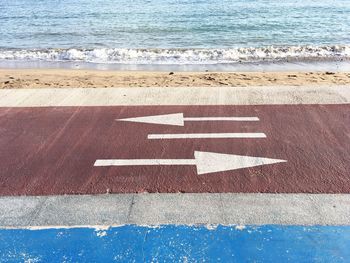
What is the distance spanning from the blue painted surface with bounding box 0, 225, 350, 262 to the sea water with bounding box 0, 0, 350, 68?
12.4 metres

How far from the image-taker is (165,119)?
8000 mm

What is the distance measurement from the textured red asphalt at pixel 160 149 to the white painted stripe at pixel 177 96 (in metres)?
0.37

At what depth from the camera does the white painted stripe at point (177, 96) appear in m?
8.96

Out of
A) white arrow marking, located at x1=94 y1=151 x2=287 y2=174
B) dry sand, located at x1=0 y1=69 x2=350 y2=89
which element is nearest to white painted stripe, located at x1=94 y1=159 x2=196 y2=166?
white arrow marking, located at x1=94 y1=151 x2=287 y2=174

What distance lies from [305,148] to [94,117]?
158 inches

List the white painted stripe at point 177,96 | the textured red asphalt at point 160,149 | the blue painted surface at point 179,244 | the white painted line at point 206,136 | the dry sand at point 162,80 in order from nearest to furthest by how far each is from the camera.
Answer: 1. the blue painted surface at point 179,244
2. the textured red asphalt at point 160,149
3. the white painted line at point 206,136
4. the white painted stripe at point 177,96
5. the dry sand at point 162,80

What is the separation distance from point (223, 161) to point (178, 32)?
60.0ft

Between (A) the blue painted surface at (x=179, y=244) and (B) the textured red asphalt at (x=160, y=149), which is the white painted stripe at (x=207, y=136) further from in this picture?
(A) the blue painted surface at (x=179, y=244)

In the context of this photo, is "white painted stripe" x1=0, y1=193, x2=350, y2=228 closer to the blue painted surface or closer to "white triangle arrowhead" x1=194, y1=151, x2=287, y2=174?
the blue painted surface

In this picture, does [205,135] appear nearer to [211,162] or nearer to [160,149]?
[160,149]

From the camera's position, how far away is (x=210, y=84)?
448 inches

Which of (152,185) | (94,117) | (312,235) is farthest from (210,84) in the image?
(312,235)

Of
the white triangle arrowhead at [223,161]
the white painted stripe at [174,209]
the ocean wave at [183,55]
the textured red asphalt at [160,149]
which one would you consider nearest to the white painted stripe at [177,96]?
the textured red asphalt at [160,149]

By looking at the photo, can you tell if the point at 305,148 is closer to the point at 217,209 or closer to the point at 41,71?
the point at 217,209
